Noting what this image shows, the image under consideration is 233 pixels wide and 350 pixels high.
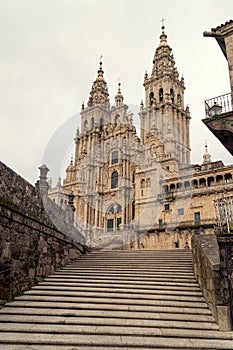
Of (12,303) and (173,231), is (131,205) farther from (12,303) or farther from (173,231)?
(12,303)

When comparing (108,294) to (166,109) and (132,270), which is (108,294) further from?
(166,109)

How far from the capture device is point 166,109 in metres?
49.2

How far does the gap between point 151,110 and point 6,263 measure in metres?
46.3

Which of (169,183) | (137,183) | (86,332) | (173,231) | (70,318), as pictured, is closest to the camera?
(86,332)

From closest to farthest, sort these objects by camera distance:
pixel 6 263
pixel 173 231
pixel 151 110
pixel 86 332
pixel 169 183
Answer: pixel 86 332 → pixel 6 263 → pixel 173 231 → pixel 169 183 → pixel 151 110

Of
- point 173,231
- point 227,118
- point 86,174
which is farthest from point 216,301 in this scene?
point 86,174

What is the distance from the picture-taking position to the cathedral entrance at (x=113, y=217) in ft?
145

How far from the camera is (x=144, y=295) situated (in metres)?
7.70

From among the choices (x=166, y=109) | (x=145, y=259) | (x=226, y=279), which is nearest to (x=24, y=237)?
(x=226, y=279)

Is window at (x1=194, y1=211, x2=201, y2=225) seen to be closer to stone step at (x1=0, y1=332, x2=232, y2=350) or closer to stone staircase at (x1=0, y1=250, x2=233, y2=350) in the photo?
stone staircase at (x1=0, y1=250, x2=233, y2=350)

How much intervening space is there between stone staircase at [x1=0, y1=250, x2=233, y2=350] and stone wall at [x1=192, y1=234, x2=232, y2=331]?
9.2 inches

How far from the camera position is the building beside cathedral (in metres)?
30.4

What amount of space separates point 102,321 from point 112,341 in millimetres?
967

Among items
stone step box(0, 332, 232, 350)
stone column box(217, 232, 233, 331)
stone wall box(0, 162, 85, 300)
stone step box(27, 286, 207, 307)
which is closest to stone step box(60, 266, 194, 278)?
stone wall box(0, 162, 85, 300)
